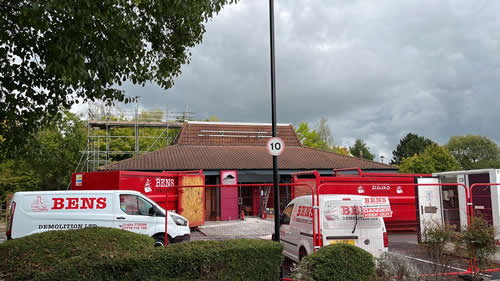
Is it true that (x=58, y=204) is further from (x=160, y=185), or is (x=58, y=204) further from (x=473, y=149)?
(x=473, y=149)

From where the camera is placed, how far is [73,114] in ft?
130

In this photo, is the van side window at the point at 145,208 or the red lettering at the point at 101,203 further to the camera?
the van side window at the point at 145,208

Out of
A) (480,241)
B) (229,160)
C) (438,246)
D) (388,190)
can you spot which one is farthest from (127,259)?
(229,160)

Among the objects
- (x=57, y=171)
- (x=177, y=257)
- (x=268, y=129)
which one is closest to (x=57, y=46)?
(x=177, y=257)

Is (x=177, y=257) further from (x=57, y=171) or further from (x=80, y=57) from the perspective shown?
(x=57, y=171)

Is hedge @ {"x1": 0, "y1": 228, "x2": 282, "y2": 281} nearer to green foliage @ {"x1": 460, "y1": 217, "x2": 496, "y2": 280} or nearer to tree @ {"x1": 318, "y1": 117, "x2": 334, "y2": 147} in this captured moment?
green foliage @ {"x1": 460, "y1": 217, "x2": 496, "y2": 280}

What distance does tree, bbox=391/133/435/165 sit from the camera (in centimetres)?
6944

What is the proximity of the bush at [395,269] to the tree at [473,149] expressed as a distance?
75.9 meters

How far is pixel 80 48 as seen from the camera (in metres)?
6.89

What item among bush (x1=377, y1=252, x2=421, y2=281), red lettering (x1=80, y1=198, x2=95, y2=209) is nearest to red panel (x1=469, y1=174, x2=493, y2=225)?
bush (x1=377, y1=252, x2=421, y2=281)

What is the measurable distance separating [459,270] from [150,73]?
842 centimetres

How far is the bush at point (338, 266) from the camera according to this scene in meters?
5.95

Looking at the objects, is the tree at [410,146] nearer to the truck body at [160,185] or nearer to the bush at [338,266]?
the truck body at [160,185]

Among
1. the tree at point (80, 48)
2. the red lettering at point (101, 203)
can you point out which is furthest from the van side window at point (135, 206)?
the tree at point (80, 48)
